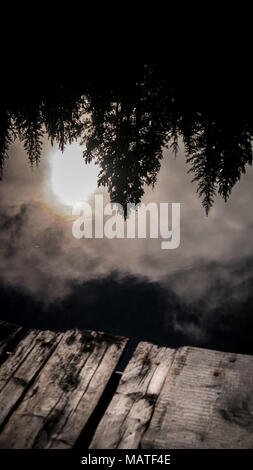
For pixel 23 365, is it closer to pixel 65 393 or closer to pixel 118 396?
pixel 65 393

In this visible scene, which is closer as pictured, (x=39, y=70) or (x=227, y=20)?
(x=227, y=20)

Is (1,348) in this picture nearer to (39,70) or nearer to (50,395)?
(50,395)

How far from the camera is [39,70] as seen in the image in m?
1.31

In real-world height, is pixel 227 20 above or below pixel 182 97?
above

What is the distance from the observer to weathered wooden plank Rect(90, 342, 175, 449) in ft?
3.36

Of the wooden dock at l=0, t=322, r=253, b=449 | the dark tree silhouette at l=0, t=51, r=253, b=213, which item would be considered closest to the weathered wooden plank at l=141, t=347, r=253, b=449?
the wooden dock at l=0, t=322, r=253, b=449

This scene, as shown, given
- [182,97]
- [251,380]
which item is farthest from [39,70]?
[251,380]

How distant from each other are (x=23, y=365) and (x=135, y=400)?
0.67m

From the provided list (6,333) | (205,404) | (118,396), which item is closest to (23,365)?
(6,333)

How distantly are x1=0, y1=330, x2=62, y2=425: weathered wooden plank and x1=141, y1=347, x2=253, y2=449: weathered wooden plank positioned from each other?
0.67 metres

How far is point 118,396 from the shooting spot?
120 centimetres

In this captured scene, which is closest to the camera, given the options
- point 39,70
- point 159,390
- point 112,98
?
point 159,390

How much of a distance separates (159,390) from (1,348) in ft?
3.16

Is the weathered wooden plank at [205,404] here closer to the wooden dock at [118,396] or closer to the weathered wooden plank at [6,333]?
the wooden dock at [118,396]
